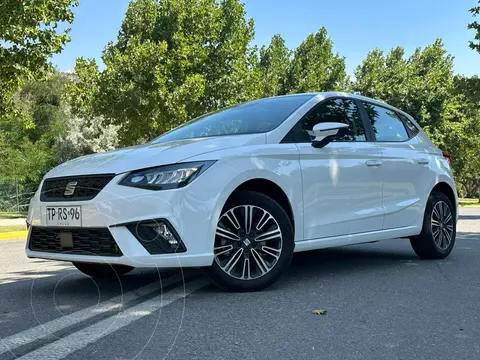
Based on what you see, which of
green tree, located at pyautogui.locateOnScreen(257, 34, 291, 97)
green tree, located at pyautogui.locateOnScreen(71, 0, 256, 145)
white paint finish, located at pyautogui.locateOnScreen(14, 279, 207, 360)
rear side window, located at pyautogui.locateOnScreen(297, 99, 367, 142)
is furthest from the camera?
green tree, located at pyautogui.locateOnScreen(257, 34, 291, 97)

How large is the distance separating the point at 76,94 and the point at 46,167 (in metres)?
9.41

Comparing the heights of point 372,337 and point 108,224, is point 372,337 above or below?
below

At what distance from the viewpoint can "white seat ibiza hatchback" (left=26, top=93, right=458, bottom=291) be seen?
3.78 metres

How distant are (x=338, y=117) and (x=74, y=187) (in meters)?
2.57

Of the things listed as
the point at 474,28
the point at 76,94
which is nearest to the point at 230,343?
the point at 474,28

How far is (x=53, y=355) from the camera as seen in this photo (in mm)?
2746

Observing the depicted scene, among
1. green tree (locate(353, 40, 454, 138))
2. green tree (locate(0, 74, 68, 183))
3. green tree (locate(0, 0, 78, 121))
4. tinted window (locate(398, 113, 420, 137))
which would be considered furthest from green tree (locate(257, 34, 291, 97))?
tinted window (locate(398, 113, 420, 137))

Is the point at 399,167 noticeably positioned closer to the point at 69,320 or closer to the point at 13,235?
the point at 69,320

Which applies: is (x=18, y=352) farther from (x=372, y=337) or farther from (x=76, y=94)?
(x=76, y=94)

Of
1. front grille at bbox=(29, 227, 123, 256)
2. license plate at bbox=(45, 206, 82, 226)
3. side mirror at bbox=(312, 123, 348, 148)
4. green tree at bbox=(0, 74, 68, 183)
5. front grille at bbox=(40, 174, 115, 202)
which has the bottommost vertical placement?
front grille at bbox=(29, 227, 123, 256)

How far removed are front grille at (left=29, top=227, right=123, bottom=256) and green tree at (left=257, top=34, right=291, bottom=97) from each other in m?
31.0

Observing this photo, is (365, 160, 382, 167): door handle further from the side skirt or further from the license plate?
the license plate

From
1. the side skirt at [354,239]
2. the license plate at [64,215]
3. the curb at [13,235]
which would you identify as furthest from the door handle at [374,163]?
the curb at [13,235]

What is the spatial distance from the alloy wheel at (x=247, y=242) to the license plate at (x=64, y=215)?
99 centimetres
